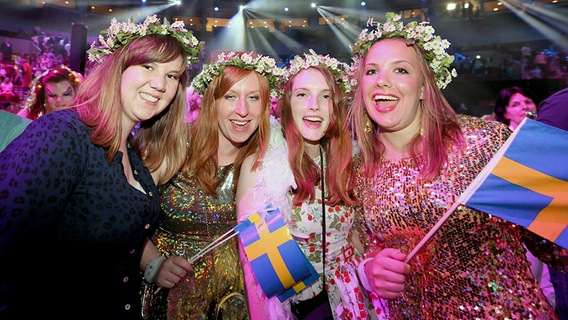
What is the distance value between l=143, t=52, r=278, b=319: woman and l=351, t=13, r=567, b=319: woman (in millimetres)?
772

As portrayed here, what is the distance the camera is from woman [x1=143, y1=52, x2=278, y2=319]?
2.18 m

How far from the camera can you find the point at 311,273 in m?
1.84

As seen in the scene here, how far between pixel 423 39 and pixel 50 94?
388cm

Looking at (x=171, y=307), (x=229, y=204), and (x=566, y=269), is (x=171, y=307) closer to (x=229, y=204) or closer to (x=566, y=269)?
(x=229, y=204)

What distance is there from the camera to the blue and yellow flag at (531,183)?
138 cm

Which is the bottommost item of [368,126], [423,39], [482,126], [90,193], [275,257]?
[275,257]

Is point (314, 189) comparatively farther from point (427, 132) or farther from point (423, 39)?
point (423, 39)

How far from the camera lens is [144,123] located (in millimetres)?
2240

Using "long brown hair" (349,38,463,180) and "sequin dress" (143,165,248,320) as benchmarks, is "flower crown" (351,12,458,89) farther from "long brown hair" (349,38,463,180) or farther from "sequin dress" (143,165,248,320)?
"sequin dress" (143,165,248,320)

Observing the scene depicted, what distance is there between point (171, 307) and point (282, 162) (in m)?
1.10

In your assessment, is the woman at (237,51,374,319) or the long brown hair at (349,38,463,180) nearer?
the long brown hair at (349,38,463,180)

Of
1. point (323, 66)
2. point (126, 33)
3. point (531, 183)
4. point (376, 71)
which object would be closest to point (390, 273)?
point (531, 183)

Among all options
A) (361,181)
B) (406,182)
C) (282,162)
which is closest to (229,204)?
(282,162)

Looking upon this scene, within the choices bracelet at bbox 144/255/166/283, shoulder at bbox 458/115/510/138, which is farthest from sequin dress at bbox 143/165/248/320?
shoulder at bbox 458/115/510/138
